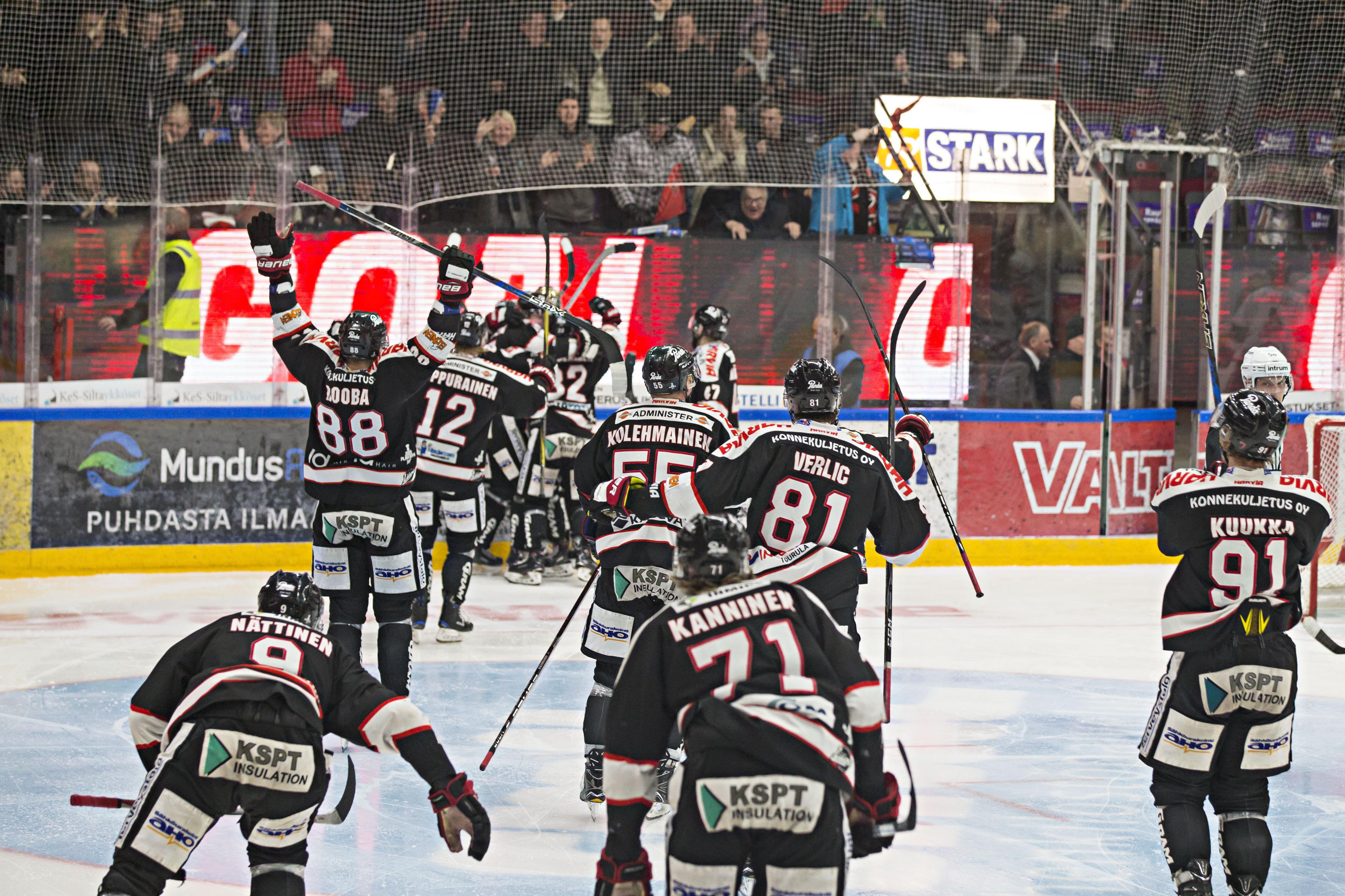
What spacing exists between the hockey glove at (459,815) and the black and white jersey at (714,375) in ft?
16.3

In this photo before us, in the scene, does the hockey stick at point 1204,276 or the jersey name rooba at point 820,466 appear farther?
the hockey stick at point 1204,276

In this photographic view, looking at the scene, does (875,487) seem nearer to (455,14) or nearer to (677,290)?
(677,290)

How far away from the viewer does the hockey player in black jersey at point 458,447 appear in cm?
690

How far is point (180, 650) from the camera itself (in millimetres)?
2924

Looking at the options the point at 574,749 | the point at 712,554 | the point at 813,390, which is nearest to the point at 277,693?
the point at 712,554

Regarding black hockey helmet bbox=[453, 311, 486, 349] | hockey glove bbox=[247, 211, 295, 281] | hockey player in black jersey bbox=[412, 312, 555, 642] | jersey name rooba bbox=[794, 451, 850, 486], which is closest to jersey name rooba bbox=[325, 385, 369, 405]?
hockey glove bbox=[247, 211, 295, 281]

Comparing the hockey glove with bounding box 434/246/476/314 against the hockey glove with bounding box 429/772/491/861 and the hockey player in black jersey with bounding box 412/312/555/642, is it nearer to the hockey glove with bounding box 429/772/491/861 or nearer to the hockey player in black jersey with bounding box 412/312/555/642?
the hockey player in black jersey with bounding box 412/312/555/642

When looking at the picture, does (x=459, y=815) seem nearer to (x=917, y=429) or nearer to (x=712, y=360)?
(x=917, y=429)

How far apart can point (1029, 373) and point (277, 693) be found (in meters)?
7.46

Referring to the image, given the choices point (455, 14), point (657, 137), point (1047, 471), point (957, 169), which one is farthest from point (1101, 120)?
point (455, 14)

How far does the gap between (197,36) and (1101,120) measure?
5670 millimetres

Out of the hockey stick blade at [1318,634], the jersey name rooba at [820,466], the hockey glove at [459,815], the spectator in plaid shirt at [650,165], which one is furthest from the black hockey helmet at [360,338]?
the spectator in plaid shirt at [650,165]

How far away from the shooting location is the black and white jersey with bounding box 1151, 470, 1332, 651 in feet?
11.4

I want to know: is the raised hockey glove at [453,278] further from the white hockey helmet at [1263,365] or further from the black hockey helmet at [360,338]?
the white hockey helmet at [1263,365]
